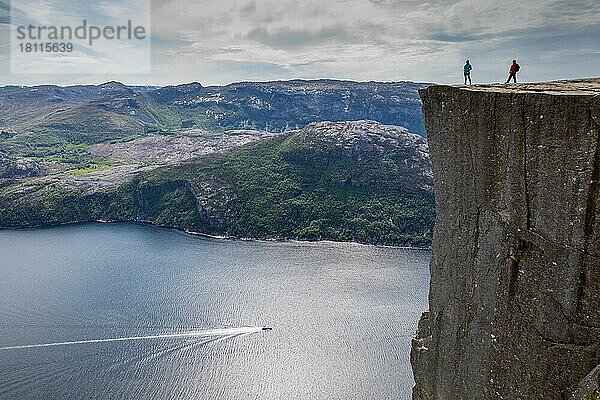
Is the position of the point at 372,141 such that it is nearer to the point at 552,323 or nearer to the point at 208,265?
the point at 208,265

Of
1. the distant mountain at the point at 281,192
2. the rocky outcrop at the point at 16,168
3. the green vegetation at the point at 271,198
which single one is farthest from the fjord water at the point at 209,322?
the rocky outcrop at the point at 16,168

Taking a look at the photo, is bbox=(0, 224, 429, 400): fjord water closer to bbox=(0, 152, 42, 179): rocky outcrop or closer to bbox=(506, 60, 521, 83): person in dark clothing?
bbox=(506, 60, 521, 83): person in dark clothing

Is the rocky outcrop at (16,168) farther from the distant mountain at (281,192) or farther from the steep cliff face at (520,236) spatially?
the steep cliff face at (520,236)

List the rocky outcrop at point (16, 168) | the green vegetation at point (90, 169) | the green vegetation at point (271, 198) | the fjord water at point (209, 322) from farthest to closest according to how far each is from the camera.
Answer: the green vegetation at point (90, 169) < the rocky outcrop at point (16, 168) < the green vegetation at point (271, 198) < the fjord water at point (209, 322)

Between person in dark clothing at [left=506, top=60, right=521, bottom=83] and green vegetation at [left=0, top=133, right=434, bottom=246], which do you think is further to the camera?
green vegetation at [left=0, top=133, right=434, bottom=246]

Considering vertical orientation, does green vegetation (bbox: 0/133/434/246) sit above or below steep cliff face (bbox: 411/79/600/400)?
below

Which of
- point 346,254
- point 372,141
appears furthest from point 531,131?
point 372,141

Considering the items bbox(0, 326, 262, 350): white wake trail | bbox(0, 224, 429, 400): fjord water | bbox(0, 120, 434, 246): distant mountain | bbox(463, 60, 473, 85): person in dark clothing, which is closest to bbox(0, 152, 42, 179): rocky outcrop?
bbox(0, 120, 434, 246): distant mountain
